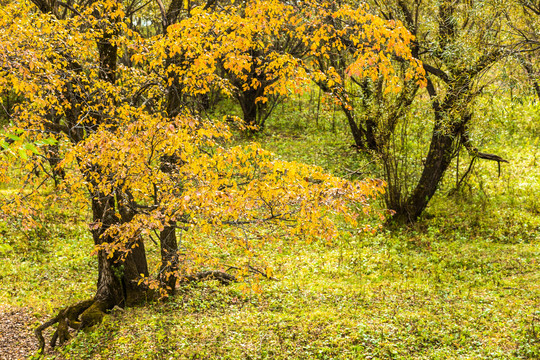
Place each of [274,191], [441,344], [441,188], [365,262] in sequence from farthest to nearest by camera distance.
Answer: [441,188], [365,262], [441,344], [274,191]

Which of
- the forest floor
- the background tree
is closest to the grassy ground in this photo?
the forest floor

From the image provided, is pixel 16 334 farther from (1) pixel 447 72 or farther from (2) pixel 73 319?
(1) pixel 447 72

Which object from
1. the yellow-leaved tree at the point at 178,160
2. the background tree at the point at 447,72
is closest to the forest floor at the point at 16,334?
the yellow-leaved tree at the point at 178,160

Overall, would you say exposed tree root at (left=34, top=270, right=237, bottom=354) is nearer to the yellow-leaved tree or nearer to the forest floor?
the yellow-leaved tree

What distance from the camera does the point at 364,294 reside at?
1024 cm

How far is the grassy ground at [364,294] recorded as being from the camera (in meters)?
7.67

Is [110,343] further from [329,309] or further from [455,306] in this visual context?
[455,306]

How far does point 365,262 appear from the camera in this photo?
12.5 meters

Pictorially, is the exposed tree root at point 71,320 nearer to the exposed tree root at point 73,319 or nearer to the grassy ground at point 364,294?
the exposed tree root at point 73,319

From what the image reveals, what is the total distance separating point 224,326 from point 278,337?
1.35m

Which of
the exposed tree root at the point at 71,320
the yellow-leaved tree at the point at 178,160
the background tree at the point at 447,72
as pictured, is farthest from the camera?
the background tree at the point at 447,72

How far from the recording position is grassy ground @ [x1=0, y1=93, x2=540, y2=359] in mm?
7672

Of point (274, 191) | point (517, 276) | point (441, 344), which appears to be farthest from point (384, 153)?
point (274, 191)

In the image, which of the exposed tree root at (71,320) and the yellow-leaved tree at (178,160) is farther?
the exposed tree root at (71,320)
